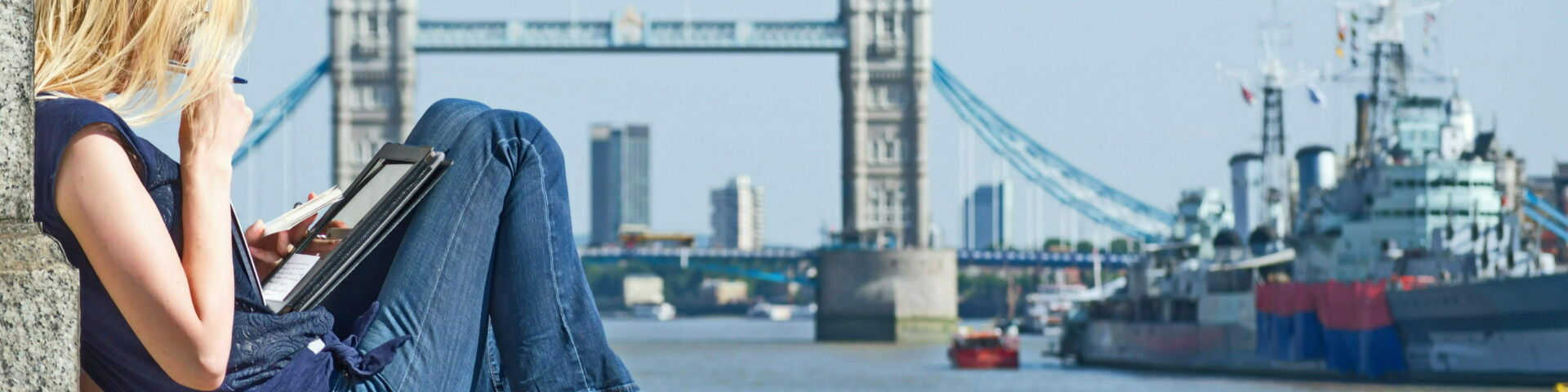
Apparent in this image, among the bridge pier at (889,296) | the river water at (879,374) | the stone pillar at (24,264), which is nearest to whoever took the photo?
the stone pillar at (24,264)

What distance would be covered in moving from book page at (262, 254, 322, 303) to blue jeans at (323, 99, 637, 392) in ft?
0.31

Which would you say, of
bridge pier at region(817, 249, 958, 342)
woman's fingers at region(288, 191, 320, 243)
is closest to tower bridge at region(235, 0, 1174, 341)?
bridge pier at region(817, 249, 958, 342)

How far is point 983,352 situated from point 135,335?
37067 mm

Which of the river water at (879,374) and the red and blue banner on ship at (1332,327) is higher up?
the red and blue banner on ship at (1332,327)

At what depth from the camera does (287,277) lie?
236cm

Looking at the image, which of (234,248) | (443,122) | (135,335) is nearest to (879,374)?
(443,122)

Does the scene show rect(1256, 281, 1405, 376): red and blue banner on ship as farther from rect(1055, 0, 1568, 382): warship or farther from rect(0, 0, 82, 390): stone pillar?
rect(0, 0, 82, 390): stone pillar

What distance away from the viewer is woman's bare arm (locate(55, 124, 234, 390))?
187 centimetres

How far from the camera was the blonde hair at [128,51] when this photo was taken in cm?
204

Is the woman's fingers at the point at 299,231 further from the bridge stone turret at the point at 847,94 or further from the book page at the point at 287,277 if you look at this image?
the bridge stone turret at the point at 847,94

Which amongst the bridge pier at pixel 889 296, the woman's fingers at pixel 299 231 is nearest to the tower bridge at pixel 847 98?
the bridge pier at pixel 889 296

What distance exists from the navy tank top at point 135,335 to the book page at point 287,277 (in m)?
0.05

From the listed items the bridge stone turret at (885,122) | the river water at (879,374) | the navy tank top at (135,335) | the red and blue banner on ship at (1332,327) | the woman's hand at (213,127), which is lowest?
the river water at (879,374)

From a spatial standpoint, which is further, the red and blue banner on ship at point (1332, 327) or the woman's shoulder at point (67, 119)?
the red and blue banner on ship at point (1332, 327)
